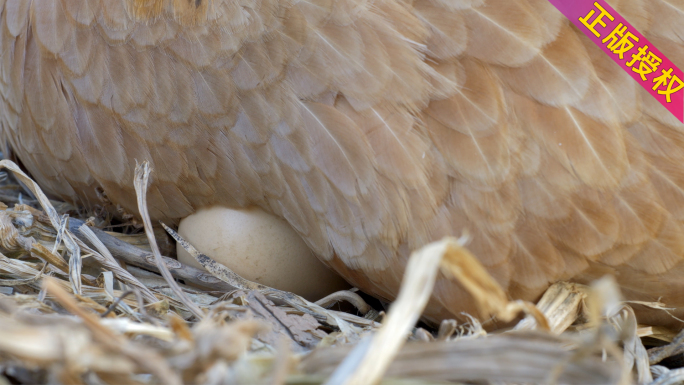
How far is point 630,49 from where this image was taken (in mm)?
939

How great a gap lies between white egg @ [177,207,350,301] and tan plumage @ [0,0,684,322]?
104 mm

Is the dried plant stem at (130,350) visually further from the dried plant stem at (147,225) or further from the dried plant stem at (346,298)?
the dried plant stem at (346,298)

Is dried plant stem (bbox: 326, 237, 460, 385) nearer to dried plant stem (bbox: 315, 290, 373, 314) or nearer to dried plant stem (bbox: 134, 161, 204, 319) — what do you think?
dried plant stem (bbox: 134, 161, 204, 319)

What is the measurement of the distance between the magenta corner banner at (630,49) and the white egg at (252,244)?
595 millimetres

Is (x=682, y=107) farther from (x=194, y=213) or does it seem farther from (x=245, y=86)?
(x=194, y=213)

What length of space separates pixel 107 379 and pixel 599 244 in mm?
A: 724

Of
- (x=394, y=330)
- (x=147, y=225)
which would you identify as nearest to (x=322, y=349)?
(x=394, y=330)

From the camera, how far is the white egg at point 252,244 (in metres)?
1.09

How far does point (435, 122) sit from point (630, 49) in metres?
0.32

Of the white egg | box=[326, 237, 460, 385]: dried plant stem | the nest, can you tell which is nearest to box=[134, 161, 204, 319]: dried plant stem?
the nest

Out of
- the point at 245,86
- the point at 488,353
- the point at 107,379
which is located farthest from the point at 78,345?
the point at 245,86

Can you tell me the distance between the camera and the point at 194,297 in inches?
42.2

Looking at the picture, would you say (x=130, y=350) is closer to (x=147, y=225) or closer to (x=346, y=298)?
(x=147, y=225)

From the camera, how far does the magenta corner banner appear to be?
36.8 inches
